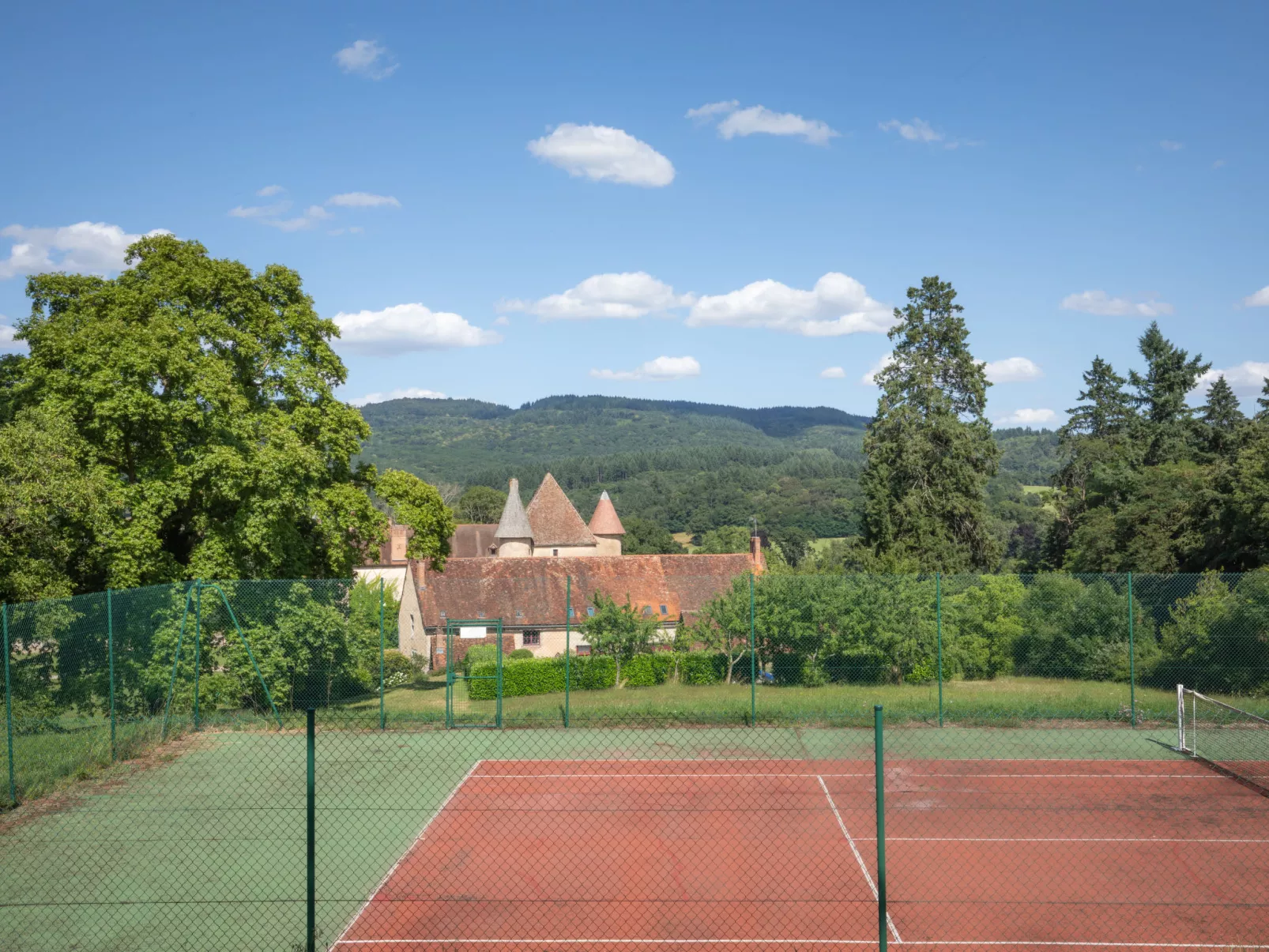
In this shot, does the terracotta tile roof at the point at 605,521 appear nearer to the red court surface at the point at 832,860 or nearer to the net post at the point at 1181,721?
the red court surface at the point at 832,860

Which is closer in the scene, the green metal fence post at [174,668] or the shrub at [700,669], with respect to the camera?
the green metal fence post at [174,668]

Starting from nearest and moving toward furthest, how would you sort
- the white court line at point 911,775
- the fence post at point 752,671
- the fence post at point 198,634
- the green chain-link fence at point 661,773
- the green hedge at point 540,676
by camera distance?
1. the green chain-link fence at point 661,773
2. the white court line at point 911,775
3. the fence post at point 198,634
4. the fence post at point 752,671
5. the green hedge at point 540,676

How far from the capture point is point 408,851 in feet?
36.8

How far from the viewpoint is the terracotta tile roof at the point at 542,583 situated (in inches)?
1284

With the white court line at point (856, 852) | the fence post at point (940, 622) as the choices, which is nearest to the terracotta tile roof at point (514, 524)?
the fence post at point (940, 622)

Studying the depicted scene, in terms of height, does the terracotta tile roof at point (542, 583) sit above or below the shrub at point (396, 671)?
above

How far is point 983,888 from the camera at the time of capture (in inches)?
390

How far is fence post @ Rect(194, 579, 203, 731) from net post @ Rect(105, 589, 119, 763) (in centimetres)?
180

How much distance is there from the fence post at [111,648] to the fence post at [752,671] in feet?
33.5

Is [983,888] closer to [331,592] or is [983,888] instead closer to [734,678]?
[734,678]

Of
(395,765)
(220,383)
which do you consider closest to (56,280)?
(220,383)

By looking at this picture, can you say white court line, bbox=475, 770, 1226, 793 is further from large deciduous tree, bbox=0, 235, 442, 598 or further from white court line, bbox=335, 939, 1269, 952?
large deciduous tree, bbox=0, 235, 442, 598

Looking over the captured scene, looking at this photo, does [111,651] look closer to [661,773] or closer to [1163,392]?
[661,773]

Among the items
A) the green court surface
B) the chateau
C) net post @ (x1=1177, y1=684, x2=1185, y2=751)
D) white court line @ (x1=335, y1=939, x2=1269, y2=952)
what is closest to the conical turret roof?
the chateau
